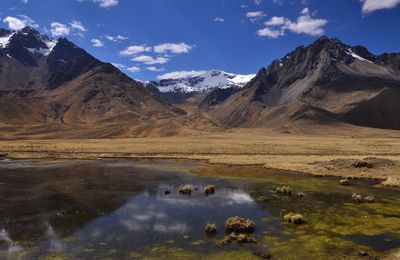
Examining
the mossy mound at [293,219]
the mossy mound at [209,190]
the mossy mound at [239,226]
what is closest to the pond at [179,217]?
the mossy mound at [293,219]

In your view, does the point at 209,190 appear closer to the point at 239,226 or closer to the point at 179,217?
the point at 179,217

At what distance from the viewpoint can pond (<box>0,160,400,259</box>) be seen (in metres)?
24.5

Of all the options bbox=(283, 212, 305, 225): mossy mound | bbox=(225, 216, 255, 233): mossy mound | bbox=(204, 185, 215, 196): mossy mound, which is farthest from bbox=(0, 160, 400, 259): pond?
bbox=(204, 185, 215, 196): mossy mound

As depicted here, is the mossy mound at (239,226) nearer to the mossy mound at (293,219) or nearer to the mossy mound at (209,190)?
the mossy mound at (293,219)

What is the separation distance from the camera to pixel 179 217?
33000 mm

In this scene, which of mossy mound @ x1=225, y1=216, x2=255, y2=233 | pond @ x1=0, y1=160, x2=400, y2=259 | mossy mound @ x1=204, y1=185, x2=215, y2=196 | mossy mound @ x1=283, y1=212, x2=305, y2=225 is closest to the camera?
pond @ x1=0, y1=160, x2=400, y2=259

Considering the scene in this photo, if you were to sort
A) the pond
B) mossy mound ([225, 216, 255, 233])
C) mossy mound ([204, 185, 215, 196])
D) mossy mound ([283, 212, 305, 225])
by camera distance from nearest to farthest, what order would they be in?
the pond
mossy mound ([225, 216, 255, 233])
mossy mound ([283, 212, 305, 225])
mossy mound ([204, 185, 215, 196])

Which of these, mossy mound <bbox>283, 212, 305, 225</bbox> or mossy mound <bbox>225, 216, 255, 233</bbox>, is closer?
mossy mound <bbox>225, 216, 255, 233</bbox>

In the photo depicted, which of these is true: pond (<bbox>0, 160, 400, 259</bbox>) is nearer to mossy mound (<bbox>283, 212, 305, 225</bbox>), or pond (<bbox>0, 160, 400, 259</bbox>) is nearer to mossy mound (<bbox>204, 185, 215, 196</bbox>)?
mossy mound (<bbox>283, 212, 305, 225</bbox>)

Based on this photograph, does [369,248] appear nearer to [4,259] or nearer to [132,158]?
[4,259]

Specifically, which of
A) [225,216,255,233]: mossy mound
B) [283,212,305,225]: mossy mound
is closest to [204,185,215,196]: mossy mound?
[283,212,305,225]: mossy mound

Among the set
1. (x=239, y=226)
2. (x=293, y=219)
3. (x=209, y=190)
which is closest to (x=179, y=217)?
(x=239, y=226)

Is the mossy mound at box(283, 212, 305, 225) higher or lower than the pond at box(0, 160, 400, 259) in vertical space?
higher

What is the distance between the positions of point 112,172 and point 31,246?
1477 inches
